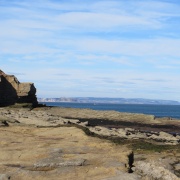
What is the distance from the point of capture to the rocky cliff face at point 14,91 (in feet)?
271

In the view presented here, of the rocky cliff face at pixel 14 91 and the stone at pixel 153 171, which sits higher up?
the rocky cliff face at pixel 14 91

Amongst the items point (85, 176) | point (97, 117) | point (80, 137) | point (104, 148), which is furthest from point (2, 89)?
point (85, 176)

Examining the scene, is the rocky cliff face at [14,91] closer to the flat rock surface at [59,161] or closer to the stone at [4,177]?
the flat rock surface at [59,161]

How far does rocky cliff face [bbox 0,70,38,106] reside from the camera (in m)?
82.6

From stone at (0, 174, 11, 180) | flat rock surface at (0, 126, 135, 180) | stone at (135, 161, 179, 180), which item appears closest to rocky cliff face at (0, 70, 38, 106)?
flat rock surface at (0, 126, 135, 180)

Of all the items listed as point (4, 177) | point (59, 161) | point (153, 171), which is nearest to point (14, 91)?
point (59, 161)

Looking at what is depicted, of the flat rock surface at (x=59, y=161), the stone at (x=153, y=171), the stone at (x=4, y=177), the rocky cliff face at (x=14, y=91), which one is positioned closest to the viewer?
the stone at (x=4, y=177)

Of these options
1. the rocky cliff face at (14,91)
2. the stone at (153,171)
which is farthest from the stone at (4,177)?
the rocky cliff face at (14,91)

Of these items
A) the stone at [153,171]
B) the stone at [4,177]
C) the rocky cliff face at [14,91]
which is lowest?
the stone at [4,177]

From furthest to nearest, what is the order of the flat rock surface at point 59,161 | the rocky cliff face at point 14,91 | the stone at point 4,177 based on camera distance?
the rocky cliff face at point 14,91
the flat rock surface at point 59,161
the stone at point 4,177

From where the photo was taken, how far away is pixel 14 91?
8419 centimetres

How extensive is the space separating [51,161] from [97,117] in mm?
63101

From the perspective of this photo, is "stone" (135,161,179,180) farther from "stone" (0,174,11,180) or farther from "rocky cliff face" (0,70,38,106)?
"rocky cliff face" (0,70,38,106)

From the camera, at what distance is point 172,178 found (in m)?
15.2
